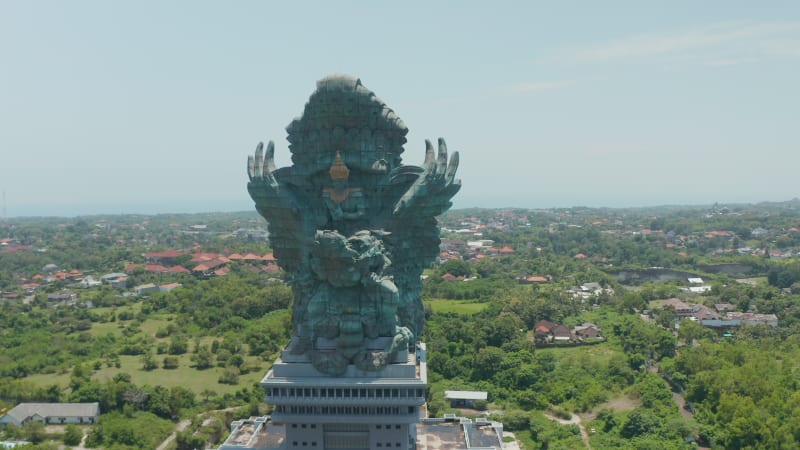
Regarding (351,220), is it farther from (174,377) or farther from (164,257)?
(164,257)

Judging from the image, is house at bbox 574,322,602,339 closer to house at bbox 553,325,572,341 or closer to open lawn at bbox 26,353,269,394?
house at bbox 553,325,572,341

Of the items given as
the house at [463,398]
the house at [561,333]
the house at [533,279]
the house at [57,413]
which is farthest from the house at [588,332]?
the house at [57,413]

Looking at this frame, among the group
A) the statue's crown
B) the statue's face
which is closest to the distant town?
the statue's face

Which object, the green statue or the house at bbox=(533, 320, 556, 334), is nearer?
the green statue

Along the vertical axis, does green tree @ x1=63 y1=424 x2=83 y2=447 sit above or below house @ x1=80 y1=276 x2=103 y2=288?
below

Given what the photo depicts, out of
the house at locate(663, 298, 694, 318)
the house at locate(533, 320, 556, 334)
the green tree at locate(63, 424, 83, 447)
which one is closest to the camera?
the green tree at locate(63, 424, 83, 447)

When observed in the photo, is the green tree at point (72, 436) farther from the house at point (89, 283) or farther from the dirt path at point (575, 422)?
the house at point (89, 283)
